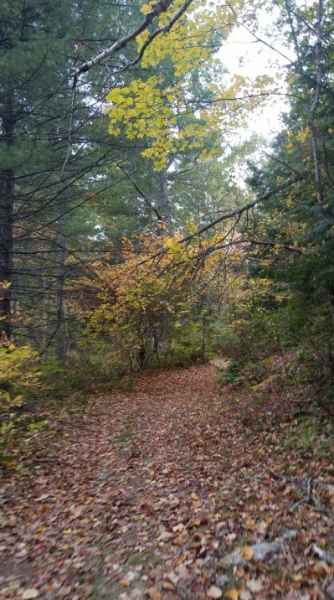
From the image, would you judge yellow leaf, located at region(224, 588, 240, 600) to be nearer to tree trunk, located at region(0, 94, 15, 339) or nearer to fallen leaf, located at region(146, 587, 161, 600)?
fallen leaf, located at region(146, 587, 161, 600)

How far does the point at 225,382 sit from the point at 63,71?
787 cm

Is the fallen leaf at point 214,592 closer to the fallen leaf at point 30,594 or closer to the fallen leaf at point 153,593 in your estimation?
the fallen leaf at point 153,593

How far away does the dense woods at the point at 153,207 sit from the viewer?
4.82 meters

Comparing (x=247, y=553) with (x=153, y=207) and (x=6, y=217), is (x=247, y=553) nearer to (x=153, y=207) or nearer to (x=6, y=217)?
(x=153, y=207)

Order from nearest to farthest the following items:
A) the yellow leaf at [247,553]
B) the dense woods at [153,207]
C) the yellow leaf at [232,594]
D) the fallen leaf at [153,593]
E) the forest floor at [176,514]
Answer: the yellow leaf at [232,594]
the fallen leaf at [153,593]
the forest floor at [176,514]
the yellow leaf at [247,553]
the dense woods at [153,207]

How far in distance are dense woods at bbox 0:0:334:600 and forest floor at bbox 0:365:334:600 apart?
9.5 inches

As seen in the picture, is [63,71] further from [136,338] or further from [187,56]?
[136,338]

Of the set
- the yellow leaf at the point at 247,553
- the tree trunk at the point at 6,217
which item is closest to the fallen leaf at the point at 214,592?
the yellow leaf at the point at 247,553

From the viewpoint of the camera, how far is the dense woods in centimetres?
482

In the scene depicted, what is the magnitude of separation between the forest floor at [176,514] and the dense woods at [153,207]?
0.24 m

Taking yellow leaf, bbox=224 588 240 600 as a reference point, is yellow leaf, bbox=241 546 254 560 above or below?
above

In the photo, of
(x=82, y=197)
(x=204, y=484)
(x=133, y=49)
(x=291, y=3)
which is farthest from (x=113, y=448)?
(x=133, y=49)

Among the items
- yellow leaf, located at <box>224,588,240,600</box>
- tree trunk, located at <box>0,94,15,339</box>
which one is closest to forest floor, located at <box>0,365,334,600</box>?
yellow leaf, located at <box>224,588,240,600</box>

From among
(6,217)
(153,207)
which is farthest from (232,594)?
(6,217)
